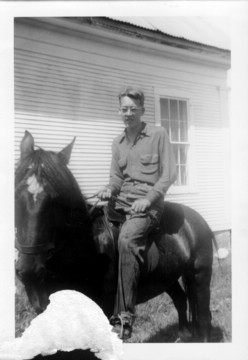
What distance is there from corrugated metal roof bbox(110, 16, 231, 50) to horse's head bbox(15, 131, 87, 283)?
0.70 m

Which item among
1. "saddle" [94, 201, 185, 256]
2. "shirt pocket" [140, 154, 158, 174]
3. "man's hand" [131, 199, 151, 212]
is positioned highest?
"shirt pocket" [140, 154, 158, 174]

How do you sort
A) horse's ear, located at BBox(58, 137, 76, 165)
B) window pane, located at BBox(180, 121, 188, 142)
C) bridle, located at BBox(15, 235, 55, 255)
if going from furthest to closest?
window pane, located at BBox(180, 121, 188, 142) → horse's ear, located at BBox(58, 137, 76, 165) → bridle, located at BBox(15, 235, 55, 255)

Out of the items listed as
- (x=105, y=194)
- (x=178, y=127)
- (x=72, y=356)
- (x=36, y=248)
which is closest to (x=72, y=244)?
(x=36, y=248)

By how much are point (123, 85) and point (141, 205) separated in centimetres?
54

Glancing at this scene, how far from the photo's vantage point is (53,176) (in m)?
1.59

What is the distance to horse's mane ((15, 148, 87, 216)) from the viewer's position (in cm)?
158

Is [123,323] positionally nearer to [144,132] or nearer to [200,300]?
[200,300]

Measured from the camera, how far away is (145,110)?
170cm

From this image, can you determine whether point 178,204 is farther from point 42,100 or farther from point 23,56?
point 23,56

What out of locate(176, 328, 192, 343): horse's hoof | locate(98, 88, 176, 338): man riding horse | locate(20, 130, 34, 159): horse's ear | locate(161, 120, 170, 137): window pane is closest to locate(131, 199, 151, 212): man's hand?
locate(98, 88, 176, 338): man riding horse

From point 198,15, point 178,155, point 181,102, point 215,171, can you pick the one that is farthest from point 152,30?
point 215,171

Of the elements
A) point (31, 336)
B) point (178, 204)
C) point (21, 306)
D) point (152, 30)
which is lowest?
point (31, 336)

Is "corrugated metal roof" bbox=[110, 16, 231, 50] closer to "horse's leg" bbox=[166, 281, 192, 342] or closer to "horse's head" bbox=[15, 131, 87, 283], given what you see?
"horse's head" bbox=[15, 131, 87, 283]

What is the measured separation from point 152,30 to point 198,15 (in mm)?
206
